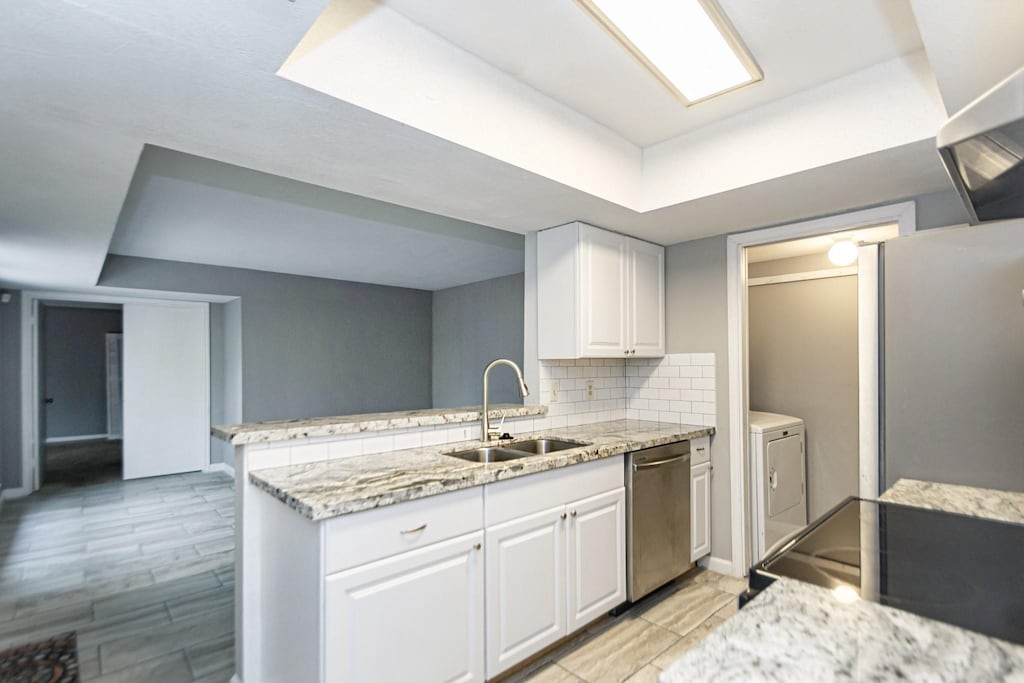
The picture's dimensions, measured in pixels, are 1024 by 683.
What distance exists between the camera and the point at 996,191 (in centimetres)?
104

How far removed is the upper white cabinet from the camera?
9.62ft

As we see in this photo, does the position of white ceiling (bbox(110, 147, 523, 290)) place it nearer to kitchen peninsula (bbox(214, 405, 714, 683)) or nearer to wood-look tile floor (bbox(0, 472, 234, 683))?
kitchen peninsula (bbox(214, 405, 714, 683))

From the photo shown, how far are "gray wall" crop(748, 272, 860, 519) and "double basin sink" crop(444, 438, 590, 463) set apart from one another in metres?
2.33

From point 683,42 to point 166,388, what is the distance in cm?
649

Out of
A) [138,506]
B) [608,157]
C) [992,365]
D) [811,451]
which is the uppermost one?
[608,157]

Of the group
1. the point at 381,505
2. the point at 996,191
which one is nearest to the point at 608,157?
the point at 996,191

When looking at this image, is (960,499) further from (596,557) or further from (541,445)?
(541,445)

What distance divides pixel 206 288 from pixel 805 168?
5.57m

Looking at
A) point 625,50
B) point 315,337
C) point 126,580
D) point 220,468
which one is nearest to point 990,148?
point 625,50

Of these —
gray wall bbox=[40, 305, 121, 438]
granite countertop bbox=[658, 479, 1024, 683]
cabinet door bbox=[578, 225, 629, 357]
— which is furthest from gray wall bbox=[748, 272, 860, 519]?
gray wall bbox=[40, 305, 121, 438]

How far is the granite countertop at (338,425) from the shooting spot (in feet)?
6.46

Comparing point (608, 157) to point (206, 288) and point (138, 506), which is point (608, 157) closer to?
point (206, 288)

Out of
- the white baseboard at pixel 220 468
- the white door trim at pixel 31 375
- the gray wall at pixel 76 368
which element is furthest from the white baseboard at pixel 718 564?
the gray wall at pixel 76 368

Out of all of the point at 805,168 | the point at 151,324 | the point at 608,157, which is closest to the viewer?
the point at 805,168
